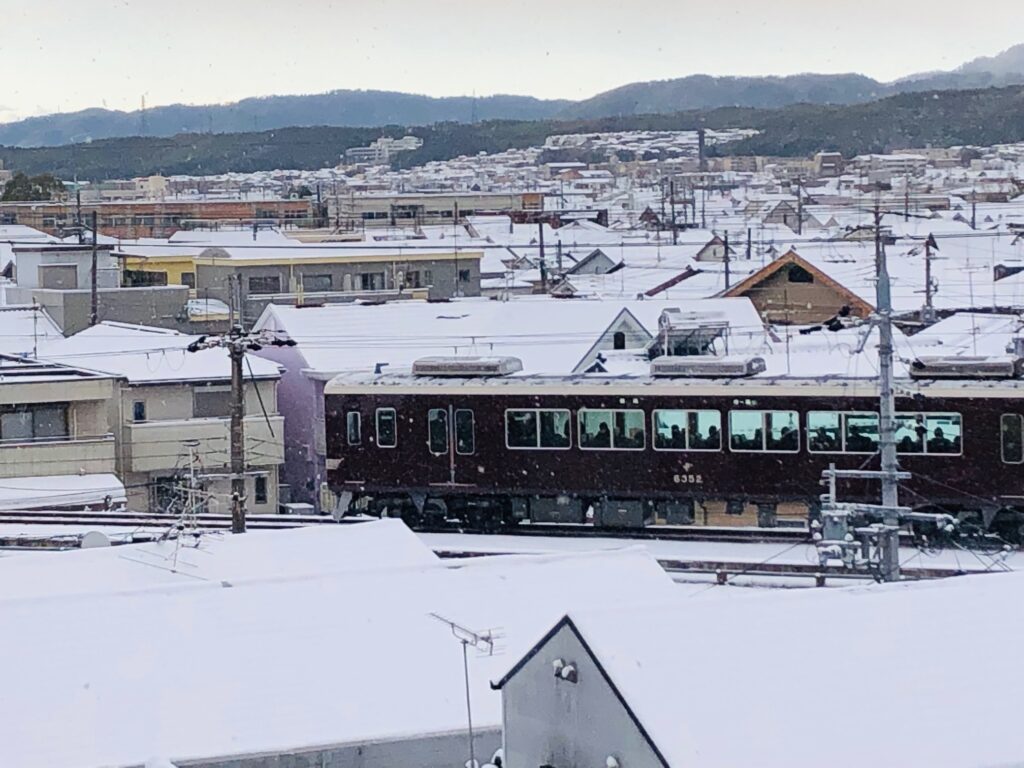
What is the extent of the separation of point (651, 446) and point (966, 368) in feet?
7.84

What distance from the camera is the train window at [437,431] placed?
1357 centimetres

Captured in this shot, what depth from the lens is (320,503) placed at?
1759cm

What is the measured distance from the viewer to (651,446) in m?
13.1

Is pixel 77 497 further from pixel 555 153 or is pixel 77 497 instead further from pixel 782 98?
pixel 782 98

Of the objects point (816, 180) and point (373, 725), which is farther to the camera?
point (816, 180)

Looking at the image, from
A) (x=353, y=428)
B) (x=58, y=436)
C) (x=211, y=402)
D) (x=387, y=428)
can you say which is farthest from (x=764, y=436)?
(x=58, y=436)

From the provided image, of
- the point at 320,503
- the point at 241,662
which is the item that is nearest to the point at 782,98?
the point at 320,503

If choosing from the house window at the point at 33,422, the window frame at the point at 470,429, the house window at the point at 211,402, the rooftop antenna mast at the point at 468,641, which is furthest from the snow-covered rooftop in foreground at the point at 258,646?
the house window at the point at 211,402

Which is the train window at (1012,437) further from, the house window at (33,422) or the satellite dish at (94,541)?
the house window at (33,422)

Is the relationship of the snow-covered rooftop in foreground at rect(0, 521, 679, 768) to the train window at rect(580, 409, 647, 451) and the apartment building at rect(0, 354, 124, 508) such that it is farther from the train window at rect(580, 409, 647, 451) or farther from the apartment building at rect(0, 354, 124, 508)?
the apartment building at rect(0, 354, 124, 508)

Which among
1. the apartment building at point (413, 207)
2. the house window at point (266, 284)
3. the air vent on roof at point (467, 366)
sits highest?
the apartment building at point (413, 207)

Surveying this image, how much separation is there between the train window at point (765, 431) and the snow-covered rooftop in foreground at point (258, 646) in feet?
13.0

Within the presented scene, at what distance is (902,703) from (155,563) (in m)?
4.80

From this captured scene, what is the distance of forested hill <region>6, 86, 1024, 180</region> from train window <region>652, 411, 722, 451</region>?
86.4 metres
